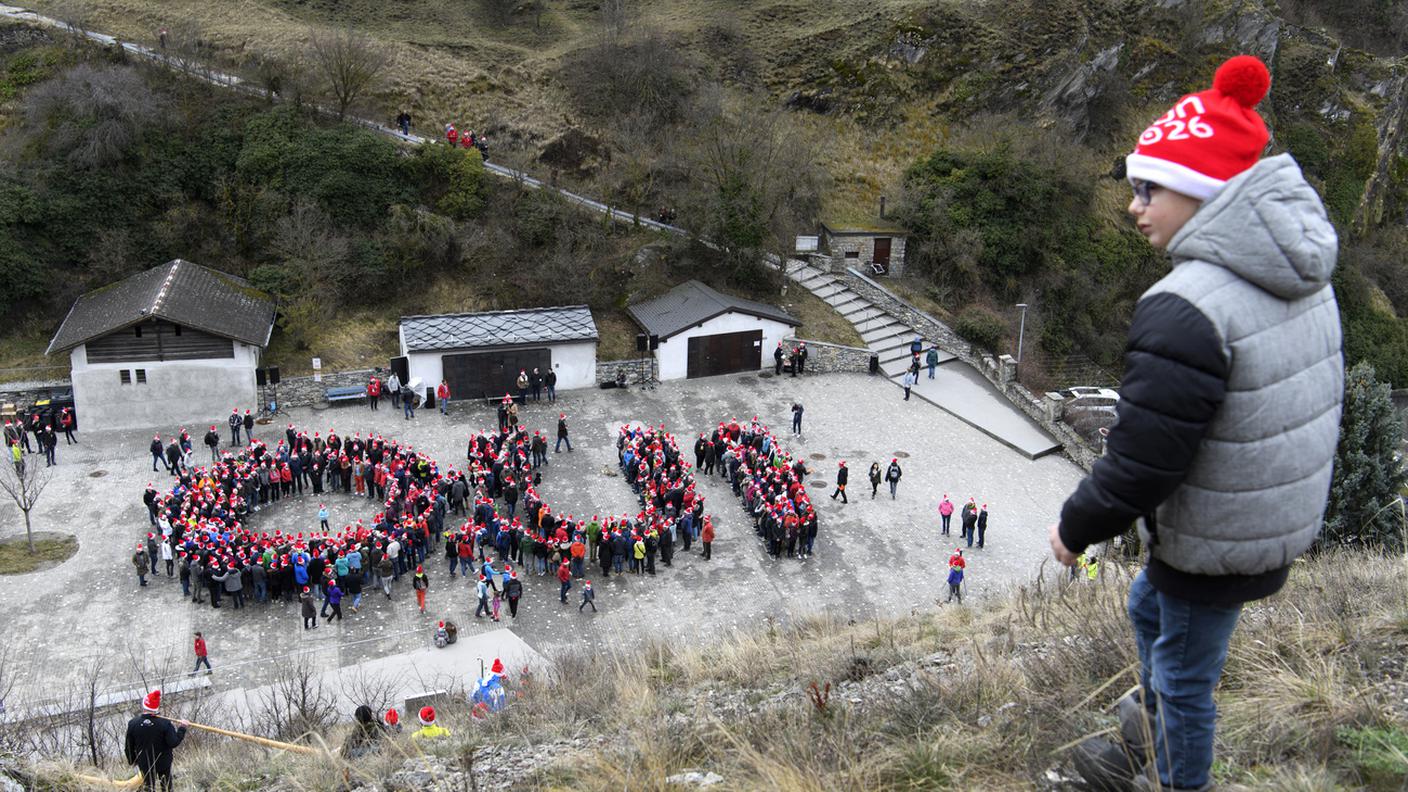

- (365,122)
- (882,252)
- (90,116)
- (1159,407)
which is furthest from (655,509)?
(90,116)

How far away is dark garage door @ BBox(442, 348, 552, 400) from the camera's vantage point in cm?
3111

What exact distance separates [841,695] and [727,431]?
19.8 meters

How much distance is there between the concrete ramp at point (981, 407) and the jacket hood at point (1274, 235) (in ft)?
86.3

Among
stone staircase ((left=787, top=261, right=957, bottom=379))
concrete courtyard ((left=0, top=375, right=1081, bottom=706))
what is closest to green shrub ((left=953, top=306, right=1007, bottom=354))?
stone staircase ((left=787, top=261, right=957, bottom=379))

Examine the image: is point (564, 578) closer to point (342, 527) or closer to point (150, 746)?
point (342, 527)

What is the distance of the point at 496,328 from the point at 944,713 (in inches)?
1083

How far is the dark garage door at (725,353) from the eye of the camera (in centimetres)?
3341

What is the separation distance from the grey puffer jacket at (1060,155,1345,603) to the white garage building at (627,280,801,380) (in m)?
29.0

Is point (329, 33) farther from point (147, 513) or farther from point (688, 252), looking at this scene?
point (147, 513)

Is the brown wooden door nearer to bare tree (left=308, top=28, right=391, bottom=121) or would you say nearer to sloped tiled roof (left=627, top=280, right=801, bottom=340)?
sloped tiled roof (left=627, top=280, right=801, bottom=340)

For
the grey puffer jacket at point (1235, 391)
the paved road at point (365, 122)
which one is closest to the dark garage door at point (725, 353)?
the paved road at point (365, 122)

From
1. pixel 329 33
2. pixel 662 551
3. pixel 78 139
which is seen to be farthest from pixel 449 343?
pixel 329 33

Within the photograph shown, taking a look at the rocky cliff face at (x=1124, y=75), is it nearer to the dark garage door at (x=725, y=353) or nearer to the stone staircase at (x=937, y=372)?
the stone staircase at (x=937, y=372)

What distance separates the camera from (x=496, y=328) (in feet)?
105
